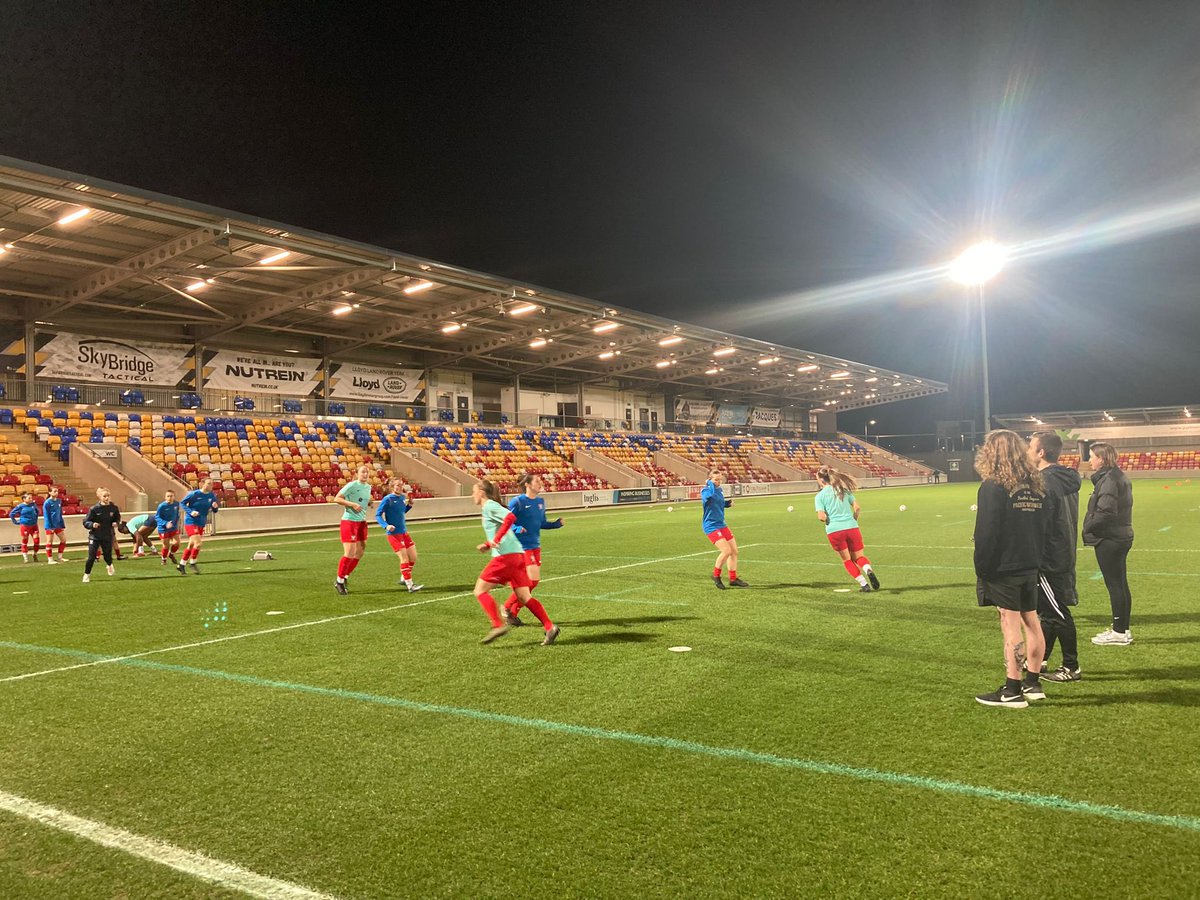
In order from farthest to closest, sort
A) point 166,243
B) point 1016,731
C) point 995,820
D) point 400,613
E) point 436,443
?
point 436,443 → point 166,243 → point 400,613 → point 1016,731 → point 995,820

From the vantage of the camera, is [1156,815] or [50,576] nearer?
[1156,815]

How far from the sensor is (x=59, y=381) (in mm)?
30797

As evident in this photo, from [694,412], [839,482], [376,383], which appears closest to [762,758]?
[839,482]

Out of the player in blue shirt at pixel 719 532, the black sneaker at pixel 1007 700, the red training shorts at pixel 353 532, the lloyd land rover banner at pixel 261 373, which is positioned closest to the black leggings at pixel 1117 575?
the black sneaker at pixel 1007 700

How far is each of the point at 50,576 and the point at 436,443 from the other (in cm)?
2457

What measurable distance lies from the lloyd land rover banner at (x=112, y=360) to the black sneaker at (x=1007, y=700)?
3530cm

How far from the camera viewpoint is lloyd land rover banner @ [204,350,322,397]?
35625 mm

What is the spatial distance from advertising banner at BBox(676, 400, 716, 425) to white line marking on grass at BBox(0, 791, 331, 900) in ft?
192

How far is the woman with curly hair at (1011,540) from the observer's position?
5.36 metres

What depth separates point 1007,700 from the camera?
18.0 feet

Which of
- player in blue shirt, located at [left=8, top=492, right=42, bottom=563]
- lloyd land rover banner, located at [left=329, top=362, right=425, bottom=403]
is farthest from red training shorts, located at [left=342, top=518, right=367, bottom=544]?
lloyd land rover banner, located at [left=329, top=362, right=425, bottom=403]

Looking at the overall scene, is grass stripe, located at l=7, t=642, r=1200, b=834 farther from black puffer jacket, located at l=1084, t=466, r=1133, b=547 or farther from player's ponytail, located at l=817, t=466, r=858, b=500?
player's ponytail, located at l=817, t=466, r=858, b=500

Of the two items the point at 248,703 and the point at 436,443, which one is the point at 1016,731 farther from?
the point at 436,443

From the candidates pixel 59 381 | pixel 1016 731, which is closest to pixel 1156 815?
pixel 1016 731
